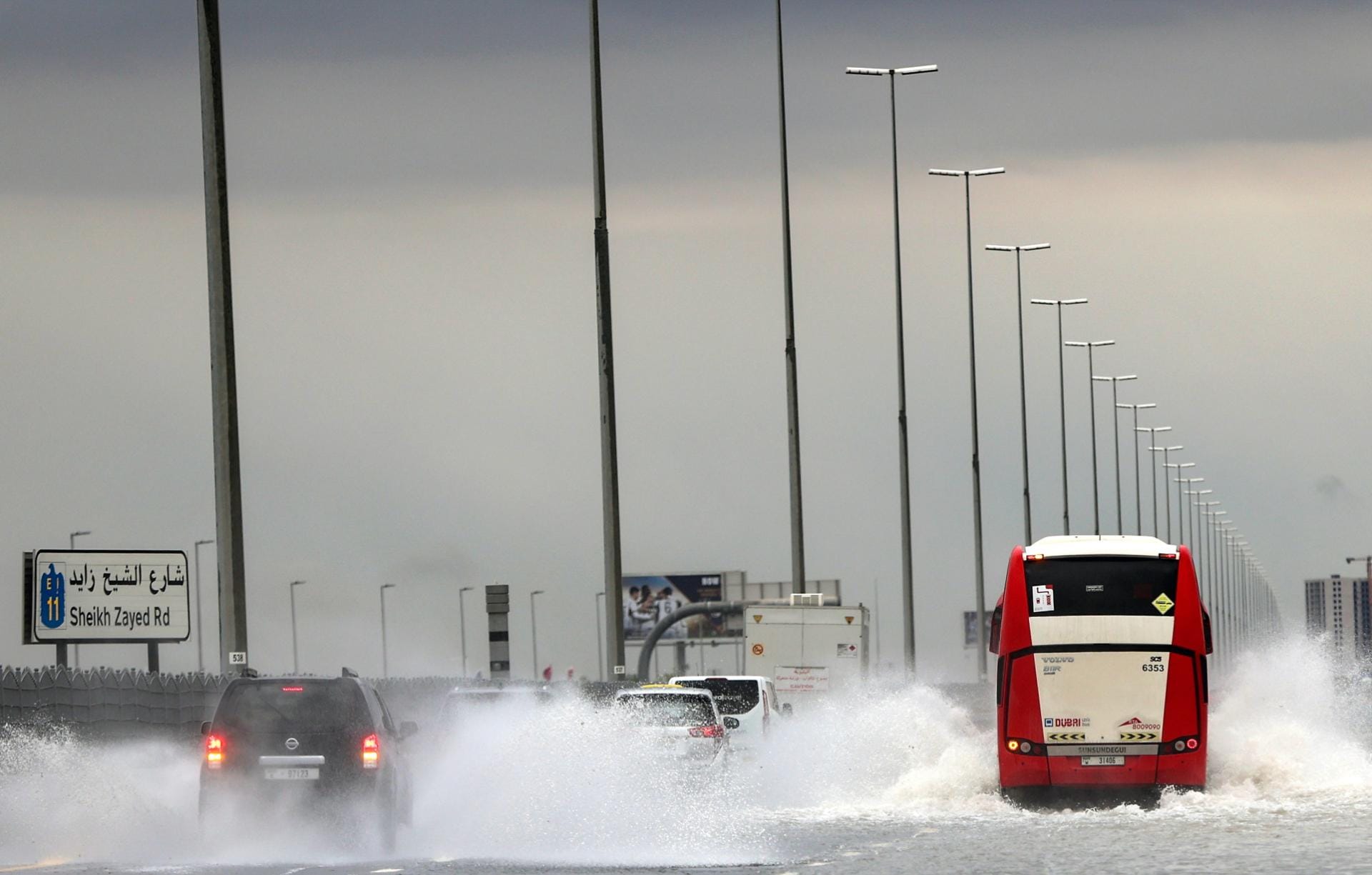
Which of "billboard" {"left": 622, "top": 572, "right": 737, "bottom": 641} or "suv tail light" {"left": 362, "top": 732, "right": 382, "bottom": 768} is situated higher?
"suv tail light" {"left": 362, "top": 732, "right": 382, "bottom": 768}

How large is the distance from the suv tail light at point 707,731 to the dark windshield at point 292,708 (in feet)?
30.4

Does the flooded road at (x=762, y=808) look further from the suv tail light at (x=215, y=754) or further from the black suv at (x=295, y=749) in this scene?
the suv tail light at (x=215, y=754)

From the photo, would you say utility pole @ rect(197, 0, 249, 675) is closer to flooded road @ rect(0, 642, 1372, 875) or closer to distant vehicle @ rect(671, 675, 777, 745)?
flooded road @ rect(0, 642, 1372, 875)

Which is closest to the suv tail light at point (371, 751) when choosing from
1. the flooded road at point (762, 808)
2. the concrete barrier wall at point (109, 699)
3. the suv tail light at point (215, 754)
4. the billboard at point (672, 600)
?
the flooded road at point (762, 808)

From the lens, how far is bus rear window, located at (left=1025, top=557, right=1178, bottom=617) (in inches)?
1177

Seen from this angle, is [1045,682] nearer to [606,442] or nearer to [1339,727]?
[1339,727]

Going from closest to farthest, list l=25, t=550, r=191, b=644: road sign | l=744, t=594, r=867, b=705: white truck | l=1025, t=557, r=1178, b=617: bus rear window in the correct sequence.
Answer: l=1025, t=557, r=1178, b=617: bus rear window → l=25, t=550, r=191, b=644: road sign → l=744, t=594, r=867, b=705: white truck

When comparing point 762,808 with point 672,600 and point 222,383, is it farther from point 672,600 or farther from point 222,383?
point 672,600

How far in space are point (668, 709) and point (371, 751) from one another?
9.65 meters

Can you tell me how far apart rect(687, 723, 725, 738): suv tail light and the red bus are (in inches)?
139

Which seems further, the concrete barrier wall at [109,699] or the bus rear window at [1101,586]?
the bus rear window at [1101,586]

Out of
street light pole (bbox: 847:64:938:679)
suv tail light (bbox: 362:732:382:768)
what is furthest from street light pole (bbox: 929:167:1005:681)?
suv tail light (bbox: 362:732:382:768)

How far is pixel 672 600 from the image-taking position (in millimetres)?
133250

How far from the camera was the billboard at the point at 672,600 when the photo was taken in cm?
13112
